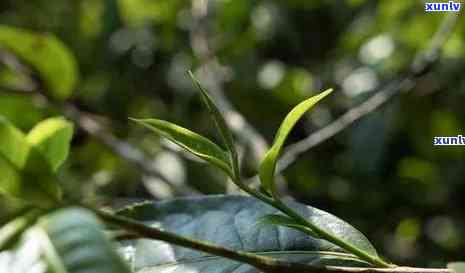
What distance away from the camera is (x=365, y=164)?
1763 mm

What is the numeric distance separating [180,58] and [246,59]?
0.16m

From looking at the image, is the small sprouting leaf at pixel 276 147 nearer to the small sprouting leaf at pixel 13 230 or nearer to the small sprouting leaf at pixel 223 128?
the small sprouting leaf at pixel 223 128

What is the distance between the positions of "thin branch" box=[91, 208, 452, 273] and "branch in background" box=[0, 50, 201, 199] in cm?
91

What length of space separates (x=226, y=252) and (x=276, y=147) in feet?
0.32

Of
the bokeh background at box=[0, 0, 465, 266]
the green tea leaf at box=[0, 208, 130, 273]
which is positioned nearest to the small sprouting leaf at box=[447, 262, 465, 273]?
the green tea leaf at box=[0, 208, 130, 273]

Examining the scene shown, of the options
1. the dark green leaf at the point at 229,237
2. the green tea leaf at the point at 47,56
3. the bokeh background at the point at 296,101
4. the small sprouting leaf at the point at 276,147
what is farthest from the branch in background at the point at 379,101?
the small sprouting leaf at the point at 276,147

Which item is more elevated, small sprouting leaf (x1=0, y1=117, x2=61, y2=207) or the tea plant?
small sprouting leaf (x1=0, y1=117, x2=61, y2=207)

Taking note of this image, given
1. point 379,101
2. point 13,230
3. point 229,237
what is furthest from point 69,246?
point 379,101

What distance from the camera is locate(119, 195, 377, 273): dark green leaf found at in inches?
26.2

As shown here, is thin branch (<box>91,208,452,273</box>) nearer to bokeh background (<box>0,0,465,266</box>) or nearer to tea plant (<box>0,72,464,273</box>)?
tea plant (<box>0,72,464,273</box>)

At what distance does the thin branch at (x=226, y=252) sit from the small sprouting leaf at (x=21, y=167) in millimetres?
42

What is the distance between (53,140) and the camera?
0.58 metres

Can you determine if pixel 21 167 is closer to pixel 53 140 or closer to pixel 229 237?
pixel 53 140

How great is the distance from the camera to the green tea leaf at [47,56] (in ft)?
5.38
